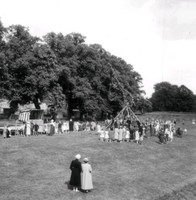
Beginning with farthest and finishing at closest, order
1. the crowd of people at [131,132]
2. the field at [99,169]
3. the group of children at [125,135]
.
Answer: the crowd of people at [131,132] < the group of children at [125,135] < the field at [99,169]

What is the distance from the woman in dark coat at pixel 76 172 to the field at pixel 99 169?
425mm

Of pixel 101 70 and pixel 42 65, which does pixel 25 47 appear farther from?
pixel 101 70

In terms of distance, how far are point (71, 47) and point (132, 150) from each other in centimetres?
2913

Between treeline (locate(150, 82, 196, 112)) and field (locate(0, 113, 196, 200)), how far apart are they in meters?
90.0

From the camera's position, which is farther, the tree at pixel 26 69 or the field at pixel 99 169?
the tree at pixel 26 69

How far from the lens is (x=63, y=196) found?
47.9 feet

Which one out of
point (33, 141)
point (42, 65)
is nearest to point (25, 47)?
point (42, 65)

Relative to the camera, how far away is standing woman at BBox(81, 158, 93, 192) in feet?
48.1

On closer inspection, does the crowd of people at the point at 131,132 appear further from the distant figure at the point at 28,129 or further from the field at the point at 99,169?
the distant figure at the point at 28,129

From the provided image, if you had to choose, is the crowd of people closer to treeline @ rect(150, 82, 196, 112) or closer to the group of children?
the group of children

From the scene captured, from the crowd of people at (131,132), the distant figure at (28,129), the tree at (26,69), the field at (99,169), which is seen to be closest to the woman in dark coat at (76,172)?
the field at (99,169)

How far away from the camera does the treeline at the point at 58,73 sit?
44812 mm

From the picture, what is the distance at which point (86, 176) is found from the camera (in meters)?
14.8

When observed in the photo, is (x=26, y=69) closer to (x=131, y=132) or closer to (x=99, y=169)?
(x=131, y=132)
